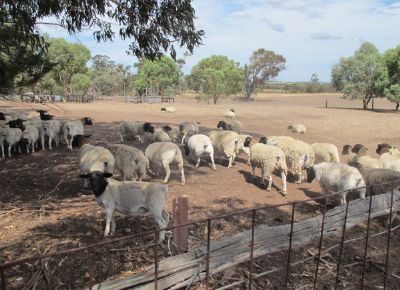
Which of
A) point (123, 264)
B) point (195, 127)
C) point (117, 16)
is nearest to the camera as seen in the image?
point (123, 264)

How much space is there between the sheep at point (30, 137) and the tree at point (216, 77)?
4450 centimetres

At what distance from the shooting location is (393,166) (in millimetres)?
10914

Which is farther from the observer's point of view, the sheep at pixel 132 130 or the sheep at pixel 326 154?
the sheep at pixel 132 130

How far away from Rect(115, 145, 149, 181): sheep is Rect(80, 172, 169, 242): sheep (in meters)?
2.70

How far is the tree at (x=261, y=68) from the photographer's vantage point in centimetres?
7556

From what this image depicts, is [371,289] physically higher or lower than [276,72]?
lower

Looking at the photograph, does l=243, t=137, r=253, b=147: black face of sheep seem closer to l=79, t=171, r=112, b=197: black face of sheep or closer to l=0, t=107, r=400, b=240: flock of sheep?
l=0, t=107, r=400, b=240: flock of sheep

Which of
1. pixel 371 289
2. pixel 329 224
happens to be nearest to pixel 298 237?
pixel 329 224

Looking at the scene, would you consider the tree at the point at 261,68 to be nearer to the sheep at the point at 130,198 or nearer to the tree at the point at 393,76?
the tree at the point at 393,76

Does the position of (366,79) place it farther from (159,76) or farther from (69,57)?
(69,57)

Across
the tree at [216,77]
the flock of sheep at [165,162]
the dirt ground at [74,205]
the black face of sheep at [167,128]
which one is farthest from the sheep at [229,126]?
the tree at [216,77]

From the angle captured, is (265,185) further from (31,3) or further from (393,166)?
(31,3)

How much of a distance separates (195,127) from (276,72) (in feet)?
207

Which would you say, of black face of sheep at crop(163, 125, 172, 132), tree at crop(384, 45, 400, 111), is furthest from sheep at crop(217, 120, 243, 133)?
tree at crop(384, 45, 400, 111)
